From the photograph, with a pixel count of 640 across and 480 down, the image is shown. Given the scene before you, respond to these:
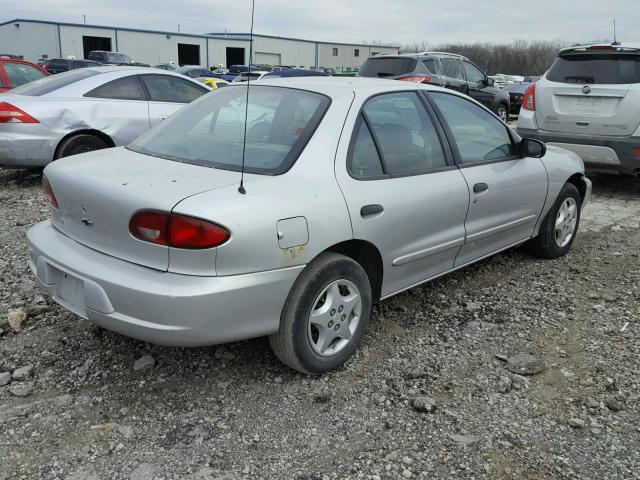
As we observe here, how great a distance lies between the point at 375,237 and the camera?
10.9 feet

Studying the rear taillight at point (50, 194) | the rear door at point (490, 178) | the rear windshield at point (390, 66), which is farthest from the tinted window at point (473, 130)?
the rear windshield at point (390, 66)

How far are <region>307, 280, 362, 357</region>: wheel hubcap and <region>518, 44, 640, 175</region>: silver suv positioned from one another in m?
4.98

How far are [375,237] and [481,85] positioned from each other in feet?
40.8

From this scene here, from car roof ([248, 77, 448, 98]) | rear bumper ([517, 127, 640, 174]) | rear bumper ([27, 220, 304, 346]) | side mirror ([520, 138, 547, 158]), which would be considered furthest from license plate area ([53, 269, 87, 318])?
rear bumper ([517, 127, 640, 174])

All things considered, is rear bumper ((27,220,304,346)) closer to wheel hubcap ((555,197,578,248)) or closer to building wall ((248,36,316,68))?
wheel hubcap ((555,197,578,248))

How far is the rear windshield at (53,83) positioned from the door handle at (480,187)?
540 cm

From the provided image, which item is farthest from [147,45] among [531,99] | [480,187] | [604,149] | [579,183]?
[480,187]

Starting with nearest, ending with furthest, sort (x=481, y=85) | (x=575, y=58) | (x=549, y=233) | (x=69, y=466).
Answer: (x=69, y=466) → (x=549, y=233) → (x=575, y=58) → (x=481, y=85)

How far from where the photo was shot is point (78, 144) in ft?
23.5

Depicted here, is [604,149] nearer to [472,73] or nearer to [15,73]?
[472,73]

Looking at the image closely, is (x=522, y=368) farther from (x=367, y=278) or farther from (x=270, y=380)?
(x=270, y=380)

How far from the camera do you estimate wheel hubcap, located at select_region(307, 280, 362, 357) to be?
315 cm

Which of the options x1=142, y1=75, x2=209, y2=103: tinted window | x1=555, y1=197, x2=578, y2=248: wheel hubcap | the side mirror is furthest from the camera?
x1=142, y1=75, x2=209, y2=103: tinted window

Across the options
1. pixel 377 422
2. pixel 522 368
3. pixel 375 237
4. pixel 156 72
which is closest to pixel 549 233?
pixel 522 368
